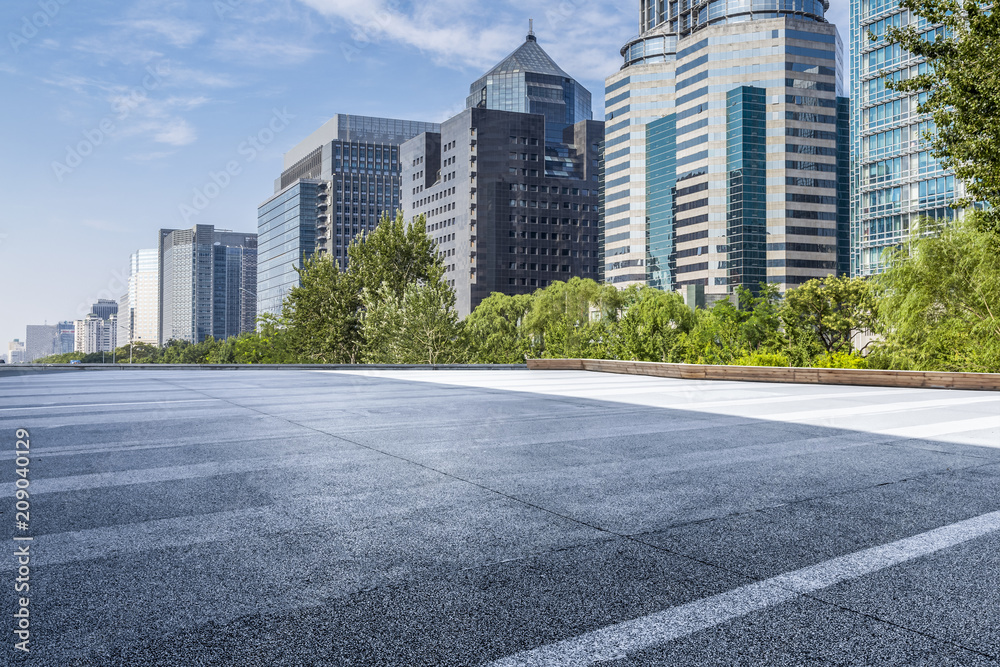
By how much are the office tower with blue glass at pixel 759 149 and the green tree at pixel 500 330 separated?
156 feet

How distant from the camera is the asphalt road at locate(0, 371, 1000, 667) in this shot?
278 centimetres

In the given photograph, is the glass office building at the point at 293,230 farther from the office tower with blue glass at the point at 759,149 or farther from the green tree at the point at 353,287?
the green tree at the point at 353,287

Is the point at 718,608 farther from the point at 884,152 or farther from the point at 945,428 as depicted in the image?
the point at 884,152

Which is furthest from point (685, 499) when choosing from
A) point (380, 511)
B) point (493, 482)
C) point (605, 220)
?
point (605, 220)

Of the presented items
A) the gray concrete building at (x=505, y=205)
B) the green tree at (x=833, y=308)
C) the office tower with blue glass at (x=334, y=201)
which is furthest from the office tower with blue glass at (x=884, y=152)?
the office tower with blue glass at (x=334, y=201)

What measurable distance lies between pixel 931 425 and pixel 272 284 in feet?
660

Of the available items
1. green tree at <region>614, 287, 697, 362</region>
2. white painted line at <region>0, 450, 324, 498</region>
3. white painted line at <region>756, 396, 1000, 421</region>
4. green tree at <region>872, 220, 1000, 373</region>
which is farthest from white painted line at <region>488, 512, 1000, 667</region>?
green tree at <region>614, 287, 697, 362</region>

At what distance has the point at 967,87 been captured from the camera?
1354cm

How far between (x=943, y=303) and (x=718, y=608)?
23.6 m

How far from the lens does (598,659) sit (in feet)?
8.65

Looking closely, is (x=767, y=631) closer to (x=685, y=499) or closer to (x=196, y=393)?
(x=685, y=499)

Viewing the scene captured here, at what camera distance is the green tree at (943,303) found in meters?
20.7

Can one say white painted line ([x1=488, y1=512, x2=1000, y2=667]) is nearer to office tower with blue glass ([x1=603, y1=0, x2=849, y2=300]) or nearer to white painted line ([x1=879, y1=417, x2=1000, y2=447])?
white painted line ([x1=879, y1=417, x2=1000, y2=447])

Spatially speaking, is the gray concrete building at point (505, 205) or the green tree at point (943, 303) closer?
the green tree at point (943, 303)
